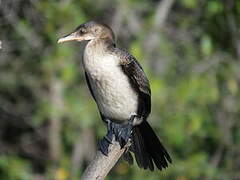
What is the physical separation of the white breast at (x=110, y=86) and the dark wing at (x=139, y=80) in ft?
0.09

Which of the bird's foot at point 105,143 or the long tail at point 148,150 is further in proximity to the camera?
the long tail at point 148,150

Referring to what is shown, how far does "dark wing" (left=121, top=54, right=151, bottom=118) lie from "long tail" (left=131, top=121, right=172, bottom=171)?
0.14 metres

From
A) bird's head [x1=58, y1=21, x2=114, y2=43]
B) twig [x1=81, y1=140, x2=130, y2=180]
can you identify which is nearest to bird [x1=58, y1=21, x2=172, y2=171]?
bird's head [x1=58, y1=21, x2=114, y2=43]

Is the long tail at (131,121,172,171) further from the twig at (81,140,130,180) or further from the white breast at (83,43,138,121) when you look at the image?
the twig at (81,140,130,180)

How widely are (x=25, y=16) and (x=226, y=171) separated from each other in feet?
8.63

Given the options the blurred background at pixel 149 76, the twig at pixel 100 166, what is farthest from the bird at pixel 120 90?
the blurred background at pixel 149 76

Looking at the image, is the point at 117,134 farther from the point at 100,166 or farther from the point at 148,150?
the point at 100,166

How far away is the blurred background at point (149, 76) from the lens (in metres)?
6.59

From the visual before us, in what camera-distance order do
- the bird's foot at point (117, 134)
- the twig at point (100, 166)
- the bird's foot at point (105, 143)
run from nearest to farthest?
1. the twig at point (100, 166)
2. the bird's foot at point (105, 143)
3. the bird's foot at point (117, 134)

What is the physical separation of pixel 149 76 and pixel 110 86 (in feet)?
8.20

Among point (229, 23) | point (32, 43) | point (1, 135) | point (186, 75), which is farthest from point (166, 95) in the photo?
point (1, 135)

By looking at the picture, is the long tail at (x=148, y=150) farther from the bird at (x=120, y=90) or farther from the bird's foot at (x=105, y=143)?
the bird's foot at (x=105, y=143)

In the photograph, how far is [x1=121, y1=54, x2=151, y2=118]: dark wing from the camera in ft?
13.8

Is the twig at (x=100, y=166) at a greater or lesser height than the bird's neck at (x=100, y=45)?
lesser
